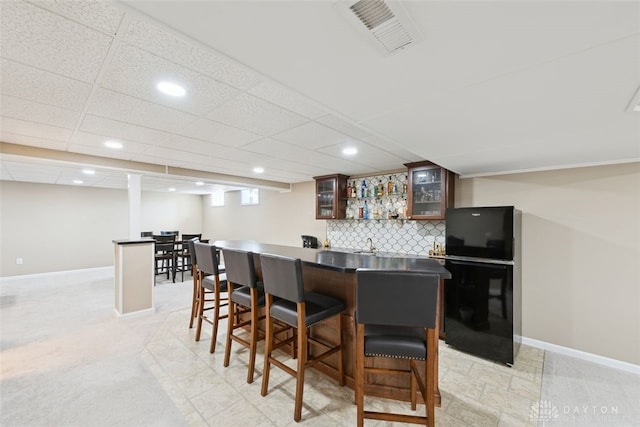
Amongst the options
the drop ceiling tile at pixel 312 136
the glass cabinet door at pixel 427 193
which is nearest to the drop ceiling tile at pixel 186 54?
the drop ceiling tile at pixel 312 136

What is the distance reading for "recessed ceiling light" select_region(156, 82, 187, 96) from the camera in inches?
71.8

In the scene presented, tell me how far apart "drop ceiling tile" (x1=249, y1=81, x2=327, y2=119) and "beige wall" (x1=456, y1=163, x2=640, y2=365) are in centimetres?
272

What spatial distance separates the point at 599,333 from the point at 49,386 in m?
5.19

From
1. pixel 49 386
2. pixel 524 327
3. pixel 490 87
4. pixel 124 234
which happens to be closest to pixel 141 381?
pixel 49 386

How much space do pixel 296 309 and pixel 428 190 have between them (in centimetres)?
264

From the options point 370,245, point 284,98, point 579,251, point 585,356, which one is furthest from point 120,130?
point 585,356

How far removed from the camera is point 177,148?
3.46m

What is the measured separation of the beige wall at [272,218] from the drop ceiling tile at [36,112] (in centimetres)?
392

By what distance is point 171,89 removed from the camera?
6.21ft

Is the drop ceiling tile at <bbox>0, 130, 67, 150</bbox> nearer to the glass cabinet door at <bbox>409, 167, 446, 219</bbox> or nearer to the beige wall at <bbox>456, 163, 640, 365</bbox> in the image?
the glass cabinet door at <bbox>409, 167, 446, 219</bbox>

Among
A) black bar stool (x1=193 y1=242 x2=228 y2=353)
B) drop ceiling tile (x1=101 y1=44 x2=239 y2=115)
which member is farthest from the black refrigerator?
drop ceiling tile (x1=101 y1=44 x2=239 y2=115)

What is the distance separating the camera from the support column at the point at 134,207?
14.2 ft

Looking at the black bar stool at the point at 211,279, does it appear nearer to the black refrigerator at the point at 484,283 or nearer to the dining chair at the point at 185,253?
the black refrigerator at the point at 484,283

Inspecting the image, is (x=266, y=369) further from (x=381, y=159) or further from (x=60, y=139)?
(x=60, y=139)
